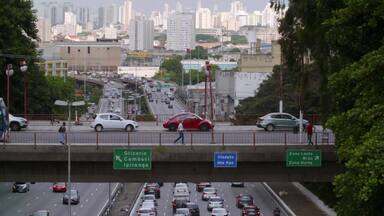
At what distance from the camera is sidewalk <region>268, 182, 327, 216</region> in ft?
145

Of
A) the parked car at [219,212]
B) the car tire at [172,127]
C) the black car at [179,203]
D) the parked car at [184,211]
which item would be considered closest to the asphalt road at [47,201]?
the black car at [179,203]

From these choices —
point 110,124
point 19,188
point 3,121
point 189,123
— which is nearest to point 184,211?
point 189,123

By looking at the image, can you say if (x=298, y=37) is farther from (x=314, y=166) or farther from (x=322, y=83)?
(x=314, y=166)

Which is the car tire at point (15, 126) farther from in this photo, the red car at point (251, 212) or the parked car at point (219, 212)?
the red car at point (251, 212)

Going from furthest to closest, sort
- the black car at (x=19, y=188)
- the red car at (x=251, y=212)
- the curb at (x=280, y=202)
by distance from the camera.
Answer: the black car at (x=19, y=188)
the red car at (x=251, y=212)
the curb at (x=280, y=202)

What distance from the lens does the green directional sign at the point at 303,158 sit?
1222 inches

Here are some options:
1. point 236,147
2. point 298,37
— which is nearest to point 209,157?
point 236,147

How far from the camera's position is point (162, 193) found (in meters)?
63.2

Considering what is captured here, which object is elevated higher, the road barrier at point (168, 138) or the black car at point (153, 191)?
the road barrier at point (168, 138)

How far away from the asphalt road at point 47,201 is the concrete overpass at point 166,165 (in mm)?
17773

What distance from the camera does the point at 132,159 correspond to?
3091 centimetres

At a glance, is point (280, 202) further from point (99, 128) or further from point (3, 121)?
point (3, 121)

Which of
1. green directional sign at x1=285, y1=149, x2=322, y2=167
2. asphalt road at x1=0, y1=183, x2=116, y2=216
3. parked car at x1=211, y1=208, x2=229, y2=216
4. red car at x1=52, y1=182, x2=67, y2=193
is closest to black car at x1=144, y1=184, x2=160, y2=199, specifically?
asphalt road at x1=0, y1=183, x2=116, y2=216

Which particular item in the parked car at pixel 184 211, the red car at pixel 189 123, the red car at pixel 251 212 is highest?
the red car at pixel 189 123
